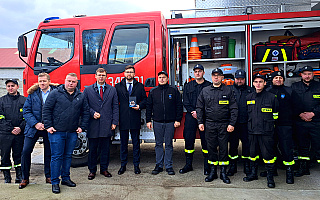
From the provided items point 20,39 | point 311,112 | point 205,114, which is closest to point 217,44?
point 205,114

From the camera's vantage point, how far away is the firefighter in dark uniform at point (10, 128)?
4336 mm

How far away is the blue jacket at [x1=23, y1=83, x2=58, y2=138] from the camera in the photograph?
3.96 meters

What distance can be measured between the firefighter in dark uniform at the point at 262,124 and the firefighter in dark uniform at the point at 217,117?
30 centimetres

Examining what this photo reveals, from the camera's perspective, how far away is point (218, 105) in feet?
13.8

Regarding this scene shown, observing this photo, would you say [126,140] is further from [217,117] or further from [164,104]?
[217,117]

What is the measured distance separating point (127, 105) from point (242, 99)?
6.51ft

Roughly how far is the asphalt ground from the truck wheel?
0.18 meters

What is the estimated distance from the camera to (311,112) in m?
4.47

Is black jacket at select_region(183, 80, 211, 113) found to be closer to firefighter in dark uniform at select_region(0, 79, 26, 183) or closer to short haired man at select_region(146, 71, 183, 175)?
short haired man at select_region(146, 71, 183, 175)

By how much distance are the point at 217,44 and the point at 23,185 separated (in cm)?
412

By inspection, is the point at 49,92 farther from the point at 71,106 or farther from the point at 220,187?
the point at 220,187

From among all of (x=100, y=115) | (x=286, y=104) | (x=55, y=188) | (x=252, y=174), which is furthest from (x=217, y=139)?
(x=55, y=188)

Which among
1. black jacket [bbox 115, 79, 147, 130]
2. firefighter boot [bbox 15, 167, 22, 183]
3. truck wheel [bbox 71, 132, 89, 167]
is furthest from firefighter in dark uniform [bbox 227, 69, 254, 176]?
firefighter boot [bbox 15, 167, 22, 183]

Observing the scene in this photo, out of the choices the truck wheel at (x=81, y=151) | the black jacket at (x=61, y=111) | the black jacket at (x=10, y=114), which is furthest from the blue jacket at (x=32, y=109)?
the truck wheel at (x=81, y=151)
